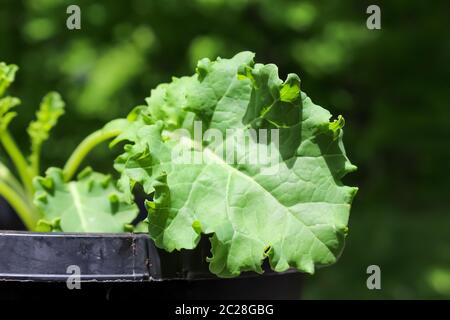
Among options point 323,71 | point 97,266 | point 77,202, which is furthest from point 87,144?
point 323,71

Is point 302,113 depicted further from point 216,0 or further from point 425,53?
point 425,53

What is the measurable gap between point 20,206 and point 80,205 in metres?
0.11

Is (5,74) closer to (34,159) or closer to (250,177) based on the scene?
(34,159)

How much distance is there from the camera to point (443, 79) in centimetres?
346

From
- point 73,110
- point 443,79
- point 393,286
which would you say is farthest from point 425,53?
point 73,110

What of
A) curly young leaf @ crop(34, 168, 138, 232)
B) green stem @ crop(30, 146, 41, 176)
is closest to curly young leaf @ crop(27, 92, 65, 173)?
green stem @ crop(30, 146, 41, 176)

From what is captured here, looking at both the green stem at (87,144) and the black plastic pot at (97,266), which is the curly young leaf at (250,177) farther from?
the green stem at (87,144)

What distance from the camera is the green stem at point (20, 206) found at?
96 cm

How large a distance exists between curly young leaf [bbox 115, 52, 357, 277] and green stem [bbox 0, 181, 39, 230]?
0.26 metres

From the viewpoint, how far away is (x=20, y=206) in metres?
0.99

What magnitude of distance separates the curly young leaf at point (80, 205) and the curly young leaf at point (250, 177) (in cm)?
15

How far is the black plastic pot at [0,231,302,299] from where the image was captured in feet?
2.31

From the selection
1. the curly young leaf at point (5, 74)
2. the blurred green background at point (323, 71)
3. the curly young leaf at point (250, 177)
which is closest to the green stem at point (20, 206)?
the curly young leaf at point (5, 74)

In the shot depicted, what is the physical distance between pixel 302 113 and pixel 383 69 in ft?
9.39
